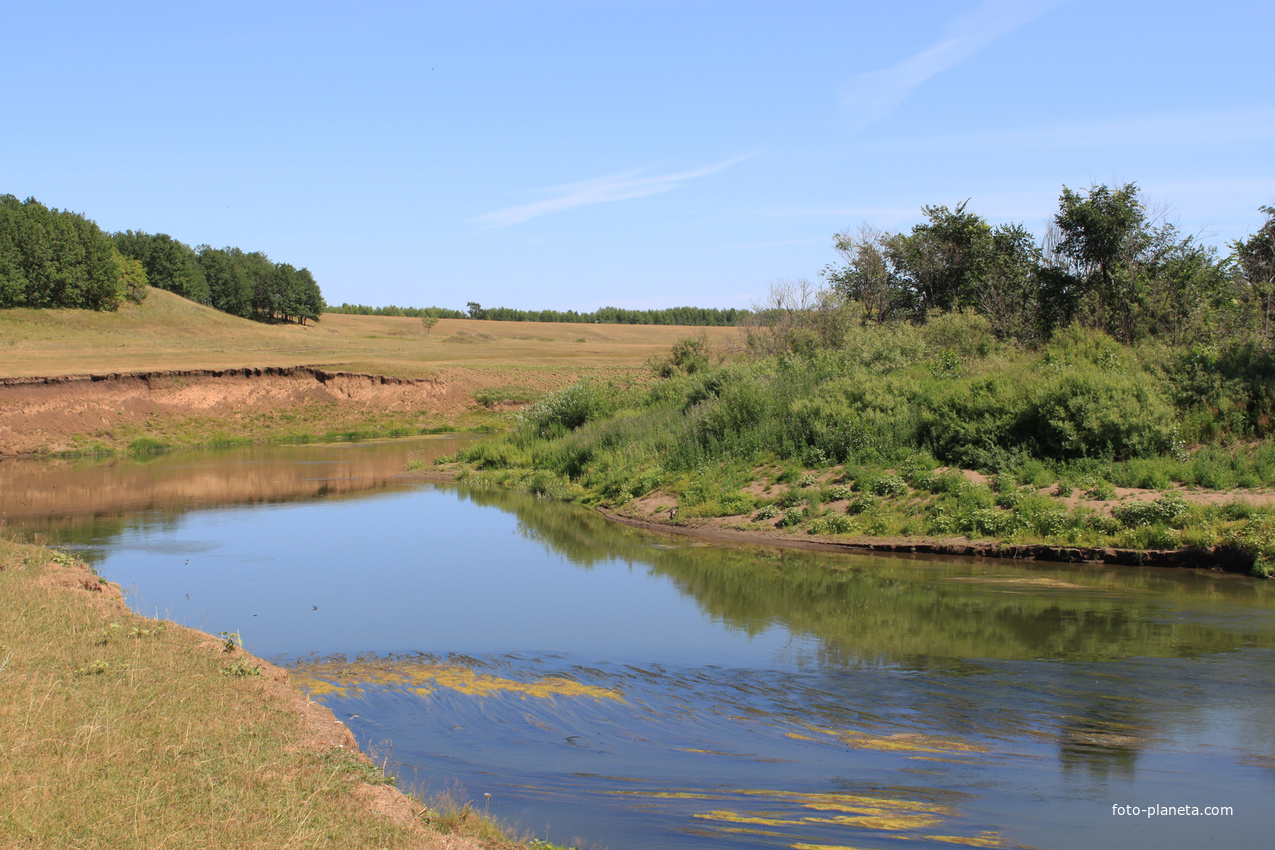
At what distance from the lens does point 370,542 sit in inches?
791

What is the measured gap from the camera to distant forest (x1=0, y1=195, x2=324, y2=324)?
7412 centimetres

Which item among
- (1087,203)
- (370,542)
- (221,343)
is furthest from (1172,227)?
(221,343)

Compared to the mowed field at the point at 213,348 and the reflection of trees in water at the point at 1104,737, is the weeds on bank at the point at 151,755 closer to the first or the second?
the reflection of trees in water at the point at 1104,737

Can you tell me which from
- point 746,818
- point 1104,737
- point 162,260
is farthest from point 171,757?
point 162,260

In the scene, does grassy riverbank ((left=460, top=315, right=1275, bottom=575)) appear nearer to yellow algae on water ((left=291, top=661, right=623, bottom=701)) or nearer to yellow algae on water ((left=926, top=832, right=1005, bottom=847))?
yellow algae on water ((left=291, top=661, right=623, bottom=701))

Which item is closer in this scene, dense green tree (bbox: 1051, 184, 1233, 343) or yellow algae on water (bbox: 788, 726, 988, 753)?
yellow algae on water (bbox: 788, 726, 988, 753)

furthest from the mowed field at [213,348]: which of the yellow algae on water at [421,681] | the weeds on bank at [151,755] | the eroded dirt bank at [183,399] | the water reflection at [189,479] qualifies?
the weeds on bank at [151,755]

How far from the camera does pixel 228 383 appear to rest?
49.1 metres

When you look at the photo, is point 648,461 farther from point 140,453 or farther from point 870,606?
point 140,453

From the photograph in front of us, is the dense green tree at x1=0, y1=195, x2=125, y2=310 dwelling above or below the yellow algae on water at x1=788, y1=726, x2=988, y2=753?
above

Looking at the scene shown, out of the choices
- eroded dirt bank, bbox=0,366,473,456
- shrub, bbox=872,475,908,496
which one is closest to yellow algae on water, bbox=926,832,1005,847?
shrub, bbox=872,475,908,496

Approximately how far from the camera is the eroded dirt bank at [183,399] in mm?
41625

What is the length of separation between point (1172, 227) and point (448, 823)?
1260 inches

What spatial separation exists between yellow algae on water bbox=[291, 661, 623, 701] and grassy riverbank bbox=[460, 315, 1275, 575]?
10190mm
